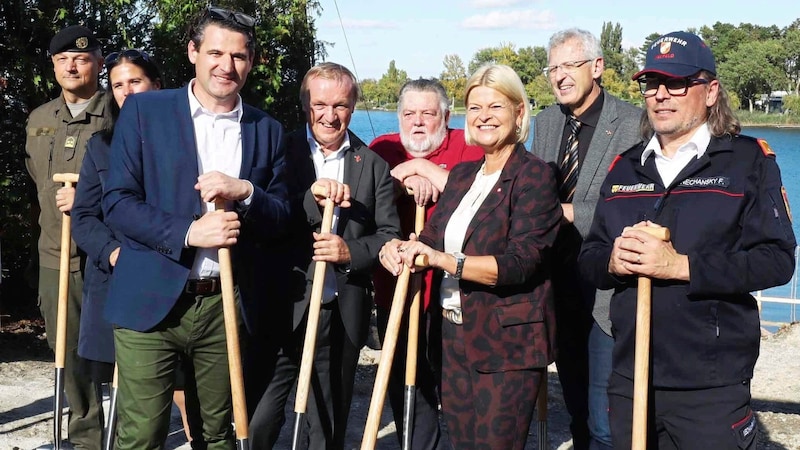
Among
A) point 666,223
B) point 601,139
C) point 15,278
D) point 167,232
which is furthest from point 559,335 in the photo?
point 15,278

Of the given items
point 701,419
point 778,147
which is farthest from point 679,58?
point 778,147

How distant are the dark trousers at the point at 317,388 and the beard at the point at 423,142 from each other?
35.7 inches

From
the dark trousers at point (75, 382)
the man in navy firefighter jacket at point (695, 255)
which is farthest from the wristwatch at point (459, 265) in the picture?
the dark trousers at point (75, 382)

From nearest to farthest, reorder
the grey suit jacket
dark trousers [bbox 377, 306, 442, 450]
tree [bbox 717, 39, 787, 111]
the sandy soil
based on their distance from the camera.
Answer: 1. the grey suit jacket
2. dark trousers [bbox 377, 306, 442, 450]
3. the sandy soil
4. tree [bbox 717, 39, 787, 111]

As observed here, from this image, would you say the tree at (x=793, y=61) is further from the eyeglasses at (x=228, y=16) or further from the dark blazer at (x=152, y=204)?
the dark blazer at (x=152, y=204)

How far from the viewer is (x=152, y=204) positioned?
344 cm

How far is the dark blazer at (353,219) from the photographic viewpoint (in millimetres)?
4004

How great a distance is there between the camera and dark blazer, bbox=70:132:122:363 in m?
4.07

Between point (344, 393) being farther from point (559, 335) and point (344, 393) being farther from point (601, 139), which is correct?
point (601, 139)

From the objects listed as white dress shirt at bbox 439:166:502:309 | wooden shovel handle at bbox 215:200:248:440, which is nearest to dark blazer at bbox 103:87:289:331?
wooden shovel handle at bbox 215:200:248:440

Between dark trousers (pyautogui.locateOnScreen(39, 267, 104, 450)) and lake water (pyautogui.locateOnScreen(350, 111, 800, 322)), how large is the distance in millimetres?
2095

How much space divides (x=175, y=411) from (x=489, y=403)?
3.25m

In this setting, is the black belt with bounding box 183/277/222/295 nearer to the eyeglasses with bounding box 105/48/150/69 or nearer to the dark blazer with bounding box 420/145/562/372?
the dark blazer with bounding box 420/145/562/372

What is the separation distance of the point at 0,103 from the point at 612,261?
230 inches
